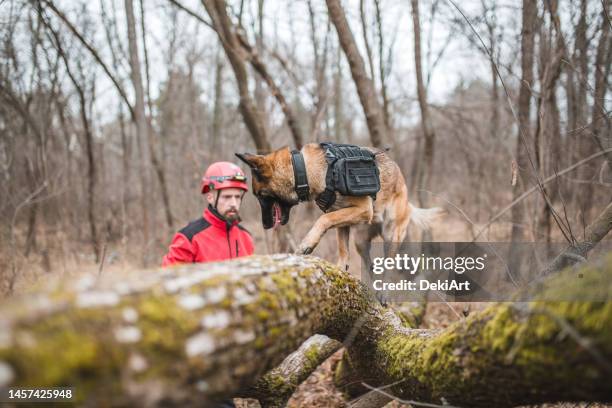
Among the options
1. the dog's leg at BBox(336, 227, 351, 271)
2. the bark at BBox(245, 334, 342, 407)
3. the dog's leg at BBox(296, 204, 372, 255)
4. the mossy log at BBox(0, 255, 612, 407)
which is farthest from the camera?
the dog's leg at BBox(336, 227, 351, 271)

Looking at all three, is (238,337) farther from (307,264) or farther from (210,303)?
(307,264)

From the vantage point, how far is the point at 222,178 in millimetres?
3471

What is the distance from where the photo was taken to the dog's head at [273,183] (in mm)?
4156

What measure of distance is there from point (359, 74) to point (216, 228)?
12.0 feet

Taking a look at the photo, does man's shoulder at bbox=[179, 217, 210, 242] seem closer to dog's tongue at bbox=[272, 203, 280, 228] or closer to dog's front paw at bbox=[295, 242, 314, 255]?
dog's front paw at bbox=[295, 242, 314, 255]

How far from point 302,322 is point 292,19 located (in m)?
11.8

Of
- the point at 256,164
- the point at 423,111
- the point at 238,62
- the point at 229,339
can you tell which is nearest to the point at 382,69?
the point at 423,111

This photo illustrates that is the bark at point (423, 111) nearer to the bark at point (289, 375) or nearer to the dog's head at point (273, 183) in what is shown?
the dog's head at point (273, 183)

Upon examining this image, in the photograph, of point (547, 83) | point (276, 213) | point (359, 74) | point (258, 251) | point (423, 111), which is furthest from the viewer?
point (258, 251)

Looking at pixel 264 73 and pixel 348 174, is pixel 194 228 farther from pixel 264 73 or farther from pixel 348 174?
pixel 264 73

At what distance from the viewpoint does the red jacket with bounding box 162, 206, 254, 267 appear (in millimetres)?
3234

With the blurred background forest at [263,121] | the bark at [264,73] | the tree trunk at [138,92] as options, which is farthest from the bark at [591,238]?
the tree trunk at [138,92]

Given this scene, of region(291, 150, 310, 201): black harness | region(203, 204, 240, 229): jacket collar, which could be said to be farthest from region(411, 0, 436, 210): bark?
region(203, 204, 240, 229): jacket collar

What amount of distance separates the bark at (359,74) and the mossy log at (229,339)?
4.39m
